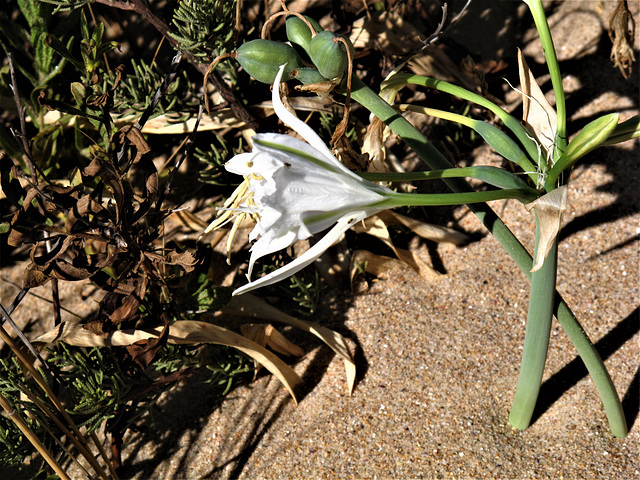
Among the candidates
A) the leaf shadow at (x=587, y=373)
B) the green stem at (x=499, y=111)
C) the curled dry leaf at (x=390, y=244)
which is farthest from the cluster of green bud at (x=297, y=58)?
the leaf shadow at (x=587, y=373)

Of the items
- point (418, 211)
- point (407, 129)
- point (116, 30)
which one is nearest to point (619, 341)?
point (418, 211)

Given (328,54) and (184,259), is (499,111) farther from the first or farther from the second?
(184,259)

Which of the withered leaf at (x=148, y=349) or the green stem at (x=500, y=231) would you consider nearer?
the green stem at (x=500, y=231)

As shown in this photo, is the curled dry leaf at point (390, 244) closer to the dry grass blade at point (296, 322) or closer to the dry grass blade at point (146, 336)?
the dry grass blade at point (296, 322)

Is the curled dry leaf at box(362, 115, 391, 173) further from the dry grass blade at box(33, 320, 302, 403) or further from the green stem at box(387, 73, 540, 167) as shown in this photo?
the dry grass blade at box(33, 320, 302, 403)

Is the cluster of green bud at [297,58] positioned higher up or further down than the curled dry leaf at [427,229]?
higher up

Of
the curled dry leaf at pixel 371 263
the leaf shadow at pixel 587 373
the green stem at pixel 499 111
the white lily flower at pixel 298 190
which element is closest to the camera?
the white lily flower at pixel 298 190
